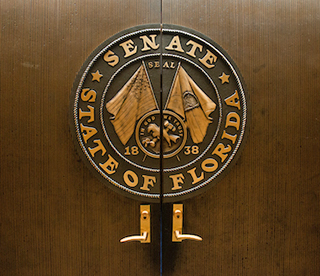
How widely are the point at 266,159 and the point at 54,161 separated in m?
0.91

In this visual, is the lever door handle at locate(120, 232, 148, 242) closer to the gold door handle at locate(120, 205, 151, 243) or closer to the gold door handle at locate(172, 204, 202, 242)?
the gold door handle at locate(120, 205, 151, 243)

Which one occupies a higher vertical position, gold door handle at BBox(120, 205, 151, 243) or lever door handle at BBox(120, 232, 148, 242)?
gold door handle at BBox(120, 205, 151, 243)

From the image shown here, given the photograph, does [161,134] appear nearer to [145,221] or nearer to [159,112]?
[159,112]

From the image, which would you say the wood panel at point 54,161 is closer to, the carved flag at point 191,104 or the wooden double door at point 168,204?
the wooden double door at point 168,204

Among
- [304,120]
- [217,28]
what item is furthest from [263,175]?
[217,28]

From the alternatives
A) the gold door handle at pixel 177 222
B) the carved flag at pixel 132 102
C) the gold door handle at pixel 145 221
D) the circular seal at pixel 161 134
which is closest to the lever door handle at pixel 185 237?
the gold door handle at pixel 177 222

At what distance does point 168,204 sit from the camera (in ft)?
2.98

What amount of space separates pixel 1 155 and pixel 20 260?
0.46 m

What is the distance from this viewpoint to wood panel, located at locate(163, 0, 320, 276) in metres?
0.89

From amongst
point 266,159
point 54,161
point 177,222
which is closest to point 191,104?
point 266,159

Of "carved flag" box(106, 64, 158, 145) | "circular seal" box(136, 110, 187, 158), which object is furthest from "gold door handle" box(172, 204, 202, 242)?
"carved flag" box(106, 64, 158, 145)

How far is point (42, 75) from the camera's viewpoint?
0.88 m

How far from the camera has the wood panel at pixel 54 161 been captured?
88 cm

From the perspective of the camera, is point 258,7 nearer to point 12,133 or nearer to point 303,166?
point 303,166
